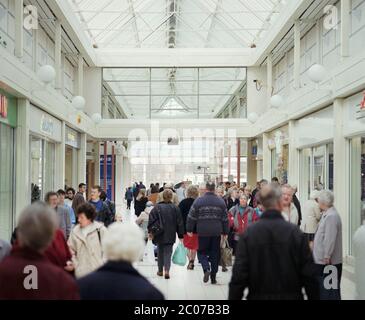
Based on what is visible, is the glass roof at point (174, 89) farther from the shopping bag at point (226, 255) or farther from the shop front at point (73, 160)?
the shopping bag at point (226, 255)

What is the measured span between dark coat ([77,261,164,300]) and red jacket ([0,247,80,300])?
7 cm

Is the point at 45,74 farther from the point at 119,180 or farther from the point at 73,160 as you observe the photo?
the point at 119,180

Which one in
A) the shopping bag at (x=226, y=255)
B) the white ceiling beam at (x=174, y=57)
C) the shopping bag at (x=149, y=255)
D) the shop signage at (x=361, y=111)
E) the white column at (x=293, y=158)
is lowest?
the shopping bag at (x=149, y=255)

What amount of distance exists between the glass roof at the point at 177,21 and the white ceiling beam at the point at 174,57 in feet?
2.15

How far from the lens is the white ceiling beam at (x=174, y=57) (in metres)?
25.7

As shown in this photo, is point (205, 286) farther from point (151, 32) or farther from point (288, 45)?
point (151, 32)

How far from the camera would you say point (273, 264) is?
3877 mm

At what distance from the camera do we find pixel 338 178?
12.0 metres

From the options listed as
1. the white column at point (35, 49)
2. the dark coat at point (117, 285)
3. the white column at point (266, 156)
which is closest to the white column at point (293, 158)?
the white column at point (266, 156)

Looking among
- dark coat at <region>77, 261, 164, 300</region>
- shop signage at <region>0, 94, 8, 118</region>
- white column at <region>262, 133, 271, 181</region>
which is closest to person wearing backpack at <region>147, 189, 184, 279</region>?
shop signage at <region>0, 94, 8, 118</region>

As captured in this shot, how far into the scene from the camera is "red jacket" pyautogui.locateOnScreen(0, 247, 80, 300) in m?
2.88

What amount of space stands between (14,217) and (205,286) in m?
6.01

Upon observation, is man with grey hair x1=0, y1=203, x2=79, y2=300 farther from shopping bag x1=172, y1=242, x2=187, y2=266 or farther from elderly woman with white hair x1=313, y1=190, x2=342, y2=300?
shopping bag x1=172, y1=242, x2=187, y2=266
